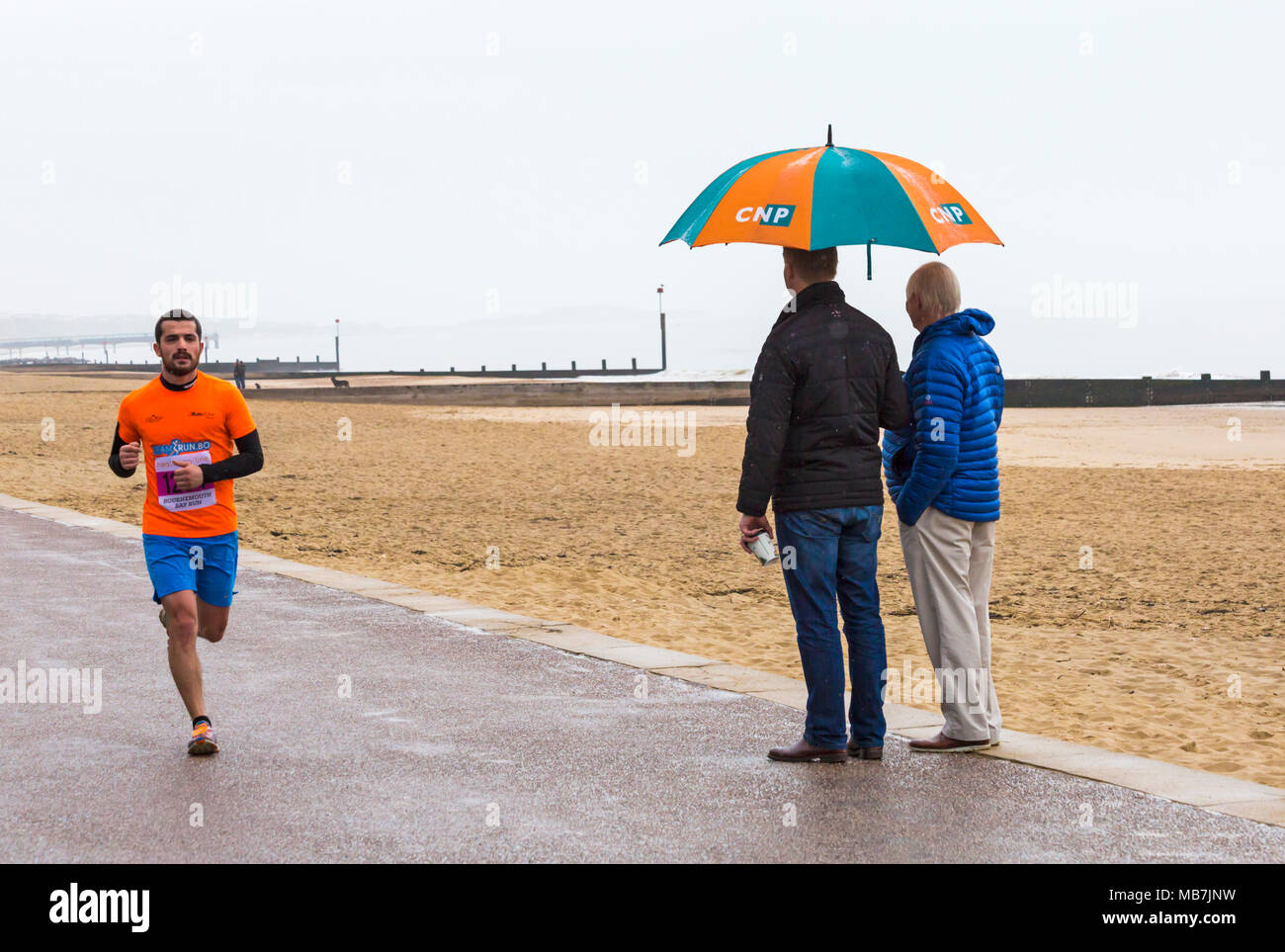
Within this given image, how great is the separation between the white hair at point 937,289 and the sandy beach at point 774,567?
2.33 meters

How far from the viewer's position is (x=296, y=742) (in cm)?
603

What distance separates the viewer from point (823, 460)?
535 cm

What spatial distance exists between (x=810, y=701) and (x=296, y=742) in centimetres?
211

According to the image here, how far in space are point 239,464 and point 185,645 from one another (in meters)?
0.75

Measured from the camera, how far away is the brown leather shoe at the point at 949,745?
576cm

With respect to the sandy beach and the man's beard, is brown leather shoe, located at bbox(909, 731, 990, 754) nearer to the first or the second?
the sandy beach

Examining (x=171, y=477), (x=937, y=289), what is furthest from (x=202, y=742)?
(x=937, y=289)

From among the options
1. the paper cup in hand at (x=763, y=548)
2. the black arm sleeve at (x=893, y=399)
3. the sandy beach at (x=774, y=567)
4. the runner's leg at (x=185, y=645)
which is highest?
the black arm sleeve at (x=893, y=399)

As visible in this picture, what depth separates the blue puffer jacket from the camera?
216 inches

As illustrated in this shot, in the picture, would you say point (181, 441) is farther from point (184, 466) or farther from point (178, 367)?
point (178, 367)

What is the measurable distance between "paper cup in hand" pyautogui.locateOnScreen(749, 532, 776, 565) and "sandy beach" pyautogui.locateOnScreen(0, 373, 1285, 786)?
2.33 metres

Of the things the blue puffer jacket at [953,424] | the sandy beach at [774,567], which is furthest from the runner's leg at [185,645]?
the sandy beach at [774,567]

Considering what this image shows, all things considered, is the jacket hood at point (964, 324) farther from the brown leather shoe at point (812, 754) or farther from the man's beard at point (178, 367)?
the man's beard at point (178, 367)

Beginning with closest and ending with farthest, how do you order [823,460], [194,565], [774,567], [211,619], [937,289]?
1. [823,460]
2. [937,289]
3. [194,565]
4. [211,619]
5. [774,567]
